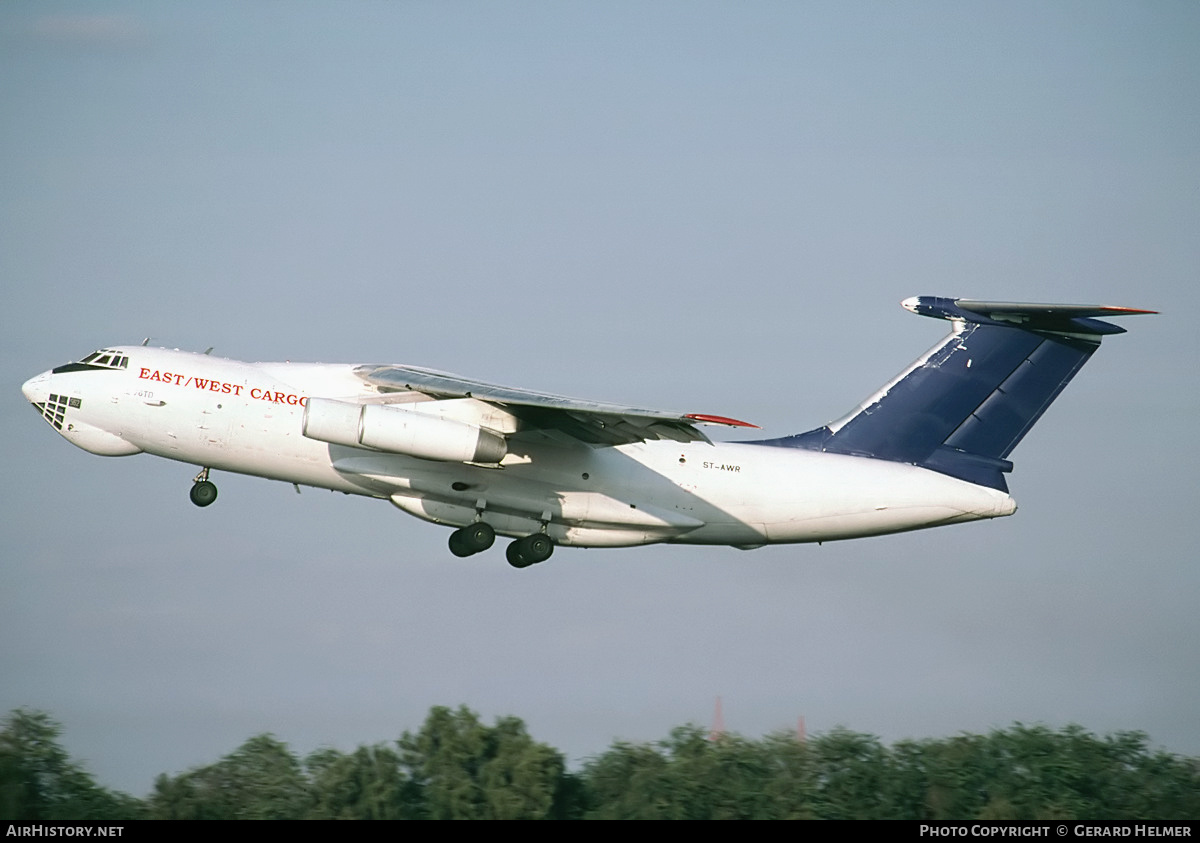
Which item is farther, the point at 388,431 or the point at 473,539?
the point at 473,539

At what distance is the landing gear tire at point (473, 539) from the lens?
52.9ft

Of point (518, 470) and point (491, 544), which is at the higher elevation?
point (518, 470)

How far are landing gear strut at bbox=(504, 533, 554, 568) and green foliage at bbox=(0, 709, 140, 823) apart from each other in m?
5.35

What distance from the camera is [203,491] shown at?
16469 millimetres

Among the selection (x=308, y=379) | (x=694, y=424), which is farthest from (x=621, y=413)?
(x=308, y=379)

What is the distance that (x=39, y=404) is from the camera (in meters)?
16.1

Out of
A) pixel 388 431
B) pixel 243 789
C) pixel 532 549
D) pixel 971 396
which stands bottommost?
pixel 243 789

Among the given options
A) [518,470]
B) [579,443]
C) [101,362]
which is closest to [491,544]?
[518,470]

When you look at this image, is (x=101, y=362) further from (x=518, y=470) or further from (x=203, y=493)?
(x=518, y=470)

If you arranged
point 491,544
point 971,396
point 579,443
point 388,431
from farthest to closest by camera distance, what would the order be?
point 971,396 → point 491,544 → point 579,443 → point 388,431

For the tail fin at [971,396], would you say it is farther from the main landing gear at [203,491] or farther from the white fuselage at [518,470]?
the main landing gear at [203,491]

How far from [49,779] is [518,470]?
6598 millimetres

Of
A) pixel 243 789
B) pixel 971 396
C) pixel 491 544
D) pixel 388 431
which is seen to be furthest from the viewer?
pixel 243 789
